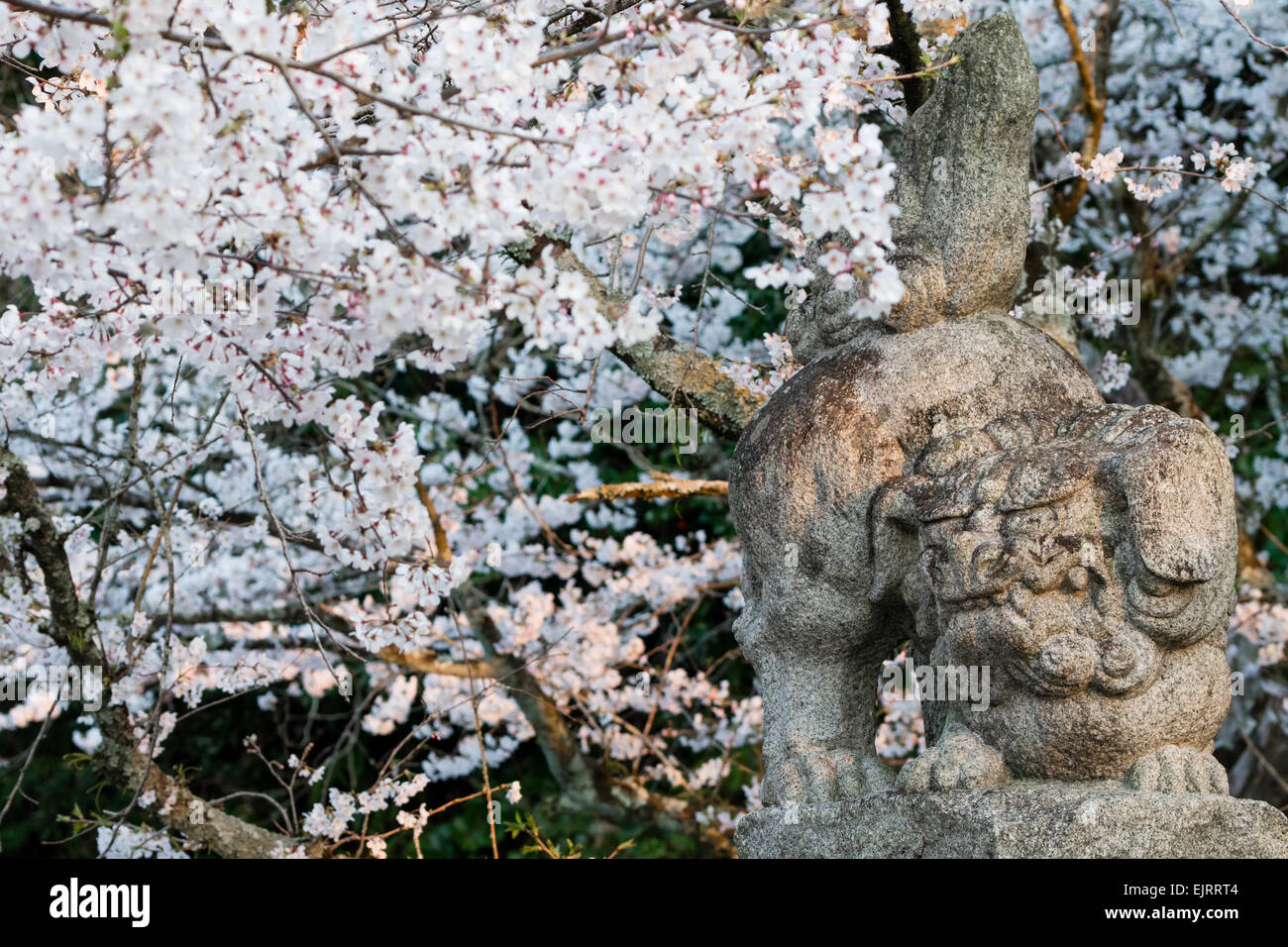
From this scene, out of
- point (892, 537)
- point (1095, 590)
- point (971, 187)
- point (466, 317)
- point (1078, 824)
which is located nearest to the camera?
point (1078, 824)

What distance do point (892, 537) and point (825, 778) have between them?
0.53 m

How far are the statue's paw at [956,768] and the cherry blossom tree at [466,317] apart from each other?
0.85 metres

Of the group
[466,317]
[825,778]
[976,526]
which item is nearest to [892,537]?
[976,526]

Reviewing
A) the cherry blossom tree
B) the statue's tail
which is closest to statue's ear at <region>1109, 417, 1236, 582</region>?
the cherry blossom tree

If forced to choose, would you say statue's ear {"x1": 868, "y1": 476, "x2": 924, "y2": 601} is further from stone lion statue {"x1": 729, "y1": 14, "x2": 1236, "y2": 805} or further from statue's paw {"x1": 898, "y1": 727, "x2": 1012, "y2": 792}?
statue's paw {"x1": 898, "y1": 727, "x2": 1012, "y2": 792}

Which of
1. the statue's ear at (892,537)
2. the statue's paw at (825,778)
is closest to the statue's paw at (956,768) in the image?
the statue's paw at (825,778)

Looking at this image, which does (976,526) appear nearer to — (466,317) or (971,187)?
(971,187)

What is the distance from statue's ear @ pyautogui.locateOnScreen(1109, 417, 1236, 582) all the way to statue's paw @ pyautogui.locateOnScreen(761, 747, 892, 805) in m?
0.79

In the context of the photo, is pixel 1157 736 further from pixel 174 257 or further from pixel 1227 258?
pixel 1227 258

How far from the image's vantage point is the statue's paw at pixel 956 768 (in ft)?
8.84

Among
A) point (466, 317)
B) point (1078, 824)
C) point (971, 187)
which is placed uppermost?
point (971, 187)

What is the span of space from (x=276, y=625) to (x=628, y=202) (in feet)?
16.0

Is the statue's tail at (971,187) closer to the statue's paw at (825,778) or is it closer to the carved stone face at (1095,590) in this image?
the carved stone face at (1095,590)

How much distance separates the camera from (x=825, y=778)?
3.04 meters
